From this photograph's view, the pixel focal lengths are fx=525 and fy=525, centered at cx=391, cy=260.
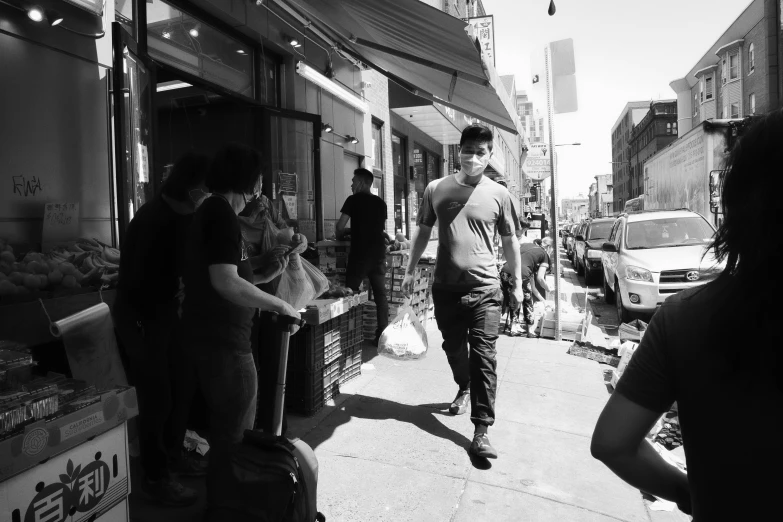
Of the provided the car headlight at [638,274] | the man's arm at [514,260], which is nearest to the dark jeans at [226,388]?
the man's arm at [514,260]

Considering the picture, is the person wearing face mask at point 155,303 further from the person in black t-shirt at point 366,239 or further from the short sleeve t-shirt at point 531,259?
the short sleeve t-shirt at point 531,259

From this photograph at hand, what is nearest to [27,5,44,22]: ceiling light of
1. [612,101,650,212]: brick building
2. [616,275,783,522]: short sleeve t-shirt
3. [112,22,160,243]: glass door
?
[112,22,160,243]: glass door

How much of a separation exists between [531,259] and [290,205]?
3.79 meters

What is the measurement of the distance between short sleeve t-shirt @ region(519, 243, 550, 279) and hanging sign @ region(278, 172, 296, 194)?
363cm

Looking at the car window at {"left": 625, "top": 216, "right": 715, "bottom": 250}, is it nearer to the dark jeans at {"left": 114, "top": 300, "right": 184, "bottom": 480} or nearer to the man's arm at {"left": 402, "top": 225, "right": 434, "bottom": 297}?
the man's arm at {"left": 402, "top": 225, "right": 434, "bottom": 297}

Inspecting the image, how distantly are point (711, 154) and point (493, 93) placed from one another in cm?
868

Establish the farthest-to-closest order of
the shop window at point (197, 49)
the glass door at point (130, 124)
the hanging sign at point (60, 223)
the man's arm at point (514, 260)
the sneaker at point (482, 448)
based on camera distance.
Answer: the shop window at point (197, 49), the man's arm at point (514, 260), the glass door at point (130, 124), the hanging sign at point (60, 223), the sneaker at point (482, 448)

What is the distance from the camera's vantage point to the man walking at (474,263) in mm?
3855

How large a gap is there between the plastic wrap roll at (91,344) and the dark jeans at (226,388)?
0.61 meters

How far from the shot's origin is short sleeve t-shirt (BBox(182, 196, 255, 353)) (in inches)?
102

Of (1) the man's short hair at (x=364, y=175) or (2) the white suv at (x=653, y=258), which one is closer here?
(1) the man's short hair at (x=364, y=175)

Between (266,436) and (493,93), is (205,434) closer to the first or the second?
(266,436)

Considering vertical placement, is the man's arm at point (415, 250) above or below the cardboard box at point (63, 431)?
above

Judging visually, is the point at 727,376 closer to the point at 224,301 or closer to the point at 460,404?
the point at 224,301
